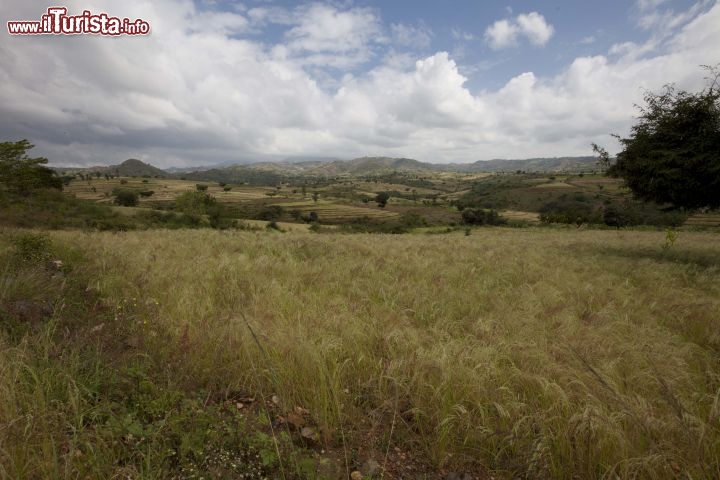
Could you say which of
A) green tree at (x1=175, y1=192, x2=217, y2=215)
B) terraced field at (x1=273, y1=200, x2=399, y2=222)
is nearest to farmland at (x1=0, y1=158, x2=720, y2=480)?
green tree at (x1=175, y1=192, x2=217, y2=215)

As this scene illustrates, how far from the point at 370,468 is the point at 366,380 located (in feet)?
4.03

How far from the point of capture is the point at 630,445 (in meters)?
2.65

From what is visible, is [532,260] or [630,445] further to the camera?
[532,260]

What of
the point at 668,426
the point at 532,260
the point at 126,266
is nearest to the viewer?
the point at 668,426

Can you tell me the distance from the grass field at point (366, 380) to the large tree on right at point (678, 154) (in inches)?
356

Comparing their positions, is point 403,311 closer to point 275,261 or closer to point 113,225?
point 275,261

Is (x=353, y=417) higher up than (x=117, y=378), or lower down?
lower down

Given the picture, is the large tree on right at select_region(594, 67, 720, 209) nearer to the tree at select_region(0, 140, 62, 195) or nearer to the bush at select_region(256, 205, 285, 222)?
the tree at select_region(0, 140, 62, 195)

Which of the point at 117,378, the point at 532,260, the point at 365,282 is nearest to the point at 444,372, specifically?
the point at 117,378

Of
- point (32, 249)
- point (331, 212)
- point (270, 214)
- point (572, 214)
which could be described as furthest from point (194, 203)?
point (572, 214)

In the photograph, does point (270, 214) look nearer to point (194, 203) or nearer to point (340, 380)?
point (194, 203)

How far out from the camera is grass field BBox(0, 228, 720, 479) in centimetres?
249

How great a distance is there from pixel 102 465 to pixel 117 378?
3.51 ft

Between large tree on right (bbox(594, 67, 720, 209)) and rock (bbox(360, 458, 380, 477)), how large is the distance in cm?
1563
